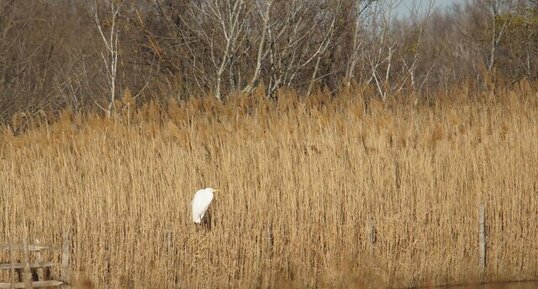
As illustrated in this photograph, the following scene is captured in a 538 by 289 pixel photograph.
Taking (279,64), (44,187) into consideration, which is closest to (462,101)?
(279,64)

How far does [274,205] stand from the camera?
9.96m

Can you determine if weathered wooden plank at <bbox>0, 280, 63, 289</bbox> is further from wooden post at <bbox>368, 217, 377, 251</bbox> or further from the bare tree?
the bare tree

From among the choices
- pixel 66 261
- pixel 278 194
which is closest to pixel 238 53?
pixel 278 194

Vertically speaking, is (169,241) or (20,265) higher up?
(169,241)

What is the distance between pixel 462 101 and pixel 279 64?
11.9ft

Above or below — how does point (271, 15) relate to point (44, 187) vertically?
above

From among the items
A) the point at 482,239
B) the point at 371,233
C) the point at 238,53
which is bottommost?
the point at 482,239

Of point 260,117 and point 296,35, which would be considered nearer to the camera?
point 260,117

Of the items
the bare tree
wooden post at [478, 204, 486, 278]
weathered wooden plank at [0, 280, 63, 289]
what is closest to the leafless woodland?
the bare tree

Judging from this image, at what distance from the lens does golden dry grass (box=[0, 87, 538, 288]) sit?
9.62 m

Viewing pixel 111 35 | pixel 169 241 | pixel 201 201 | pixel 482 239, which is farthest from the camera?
pixel 111 35

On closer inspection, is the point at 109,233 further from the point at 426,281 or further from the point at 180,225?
the point at 426,281

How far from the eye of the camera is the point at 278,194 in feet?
32.8

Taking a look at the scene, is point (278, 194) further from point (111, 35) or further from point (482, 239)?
point (111, 35)
